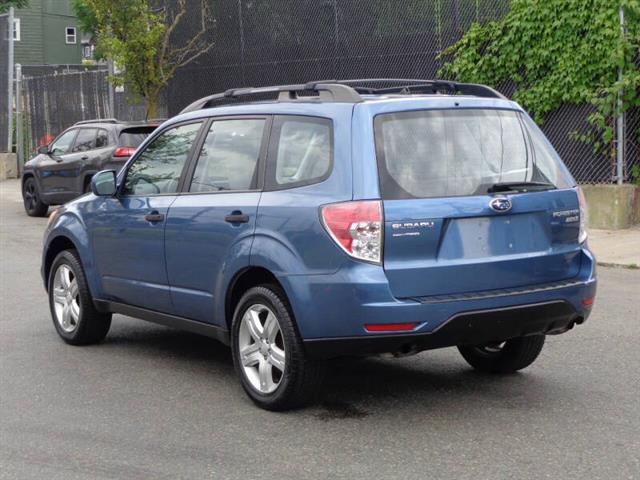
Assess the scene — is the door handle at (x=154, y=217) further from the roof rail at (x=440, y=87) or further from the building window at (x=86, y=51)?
the building window at (x=86, y=51)

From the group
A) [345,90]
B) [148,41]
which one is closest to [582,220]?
[345,90]

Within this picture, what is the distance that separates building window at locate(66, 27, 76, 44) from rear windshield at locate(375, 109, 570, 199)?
6021 cm

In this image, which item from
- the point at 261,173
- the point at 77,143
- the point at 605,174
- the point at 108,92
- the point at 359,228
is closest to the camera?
the point at 359,228

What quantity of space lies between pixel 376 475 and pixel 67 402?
7.51 ft

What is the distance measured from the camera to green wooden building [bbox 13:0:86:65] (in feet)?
199

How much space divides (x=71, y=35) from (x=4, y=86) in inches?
1374

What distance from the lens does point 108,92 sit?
26266 mm

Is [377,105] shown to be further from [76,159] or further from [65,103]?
[65,103]

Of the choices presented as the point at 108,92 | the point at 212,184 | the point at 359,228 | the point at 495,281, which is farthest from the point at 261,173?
the point at 108,92

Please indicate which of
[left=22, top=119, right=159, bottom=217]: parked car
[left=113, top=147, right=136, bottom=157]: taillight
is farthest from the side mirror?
[left=113, top=147, right=136, bottom=157]: taillight

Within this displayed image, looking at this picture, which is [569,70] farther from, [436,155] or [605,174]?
[436,155]

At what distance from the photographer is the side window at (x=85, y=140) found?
60.0 ft

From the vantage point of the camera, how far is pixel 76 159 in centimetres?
1847

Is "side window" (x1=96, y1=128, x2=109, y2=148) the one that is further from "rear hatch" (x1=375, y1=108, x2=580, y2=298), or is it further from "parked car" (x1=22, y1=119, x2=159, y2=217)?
"rear hatch" (x1=375, y1=108, x2=580, y2=298)
